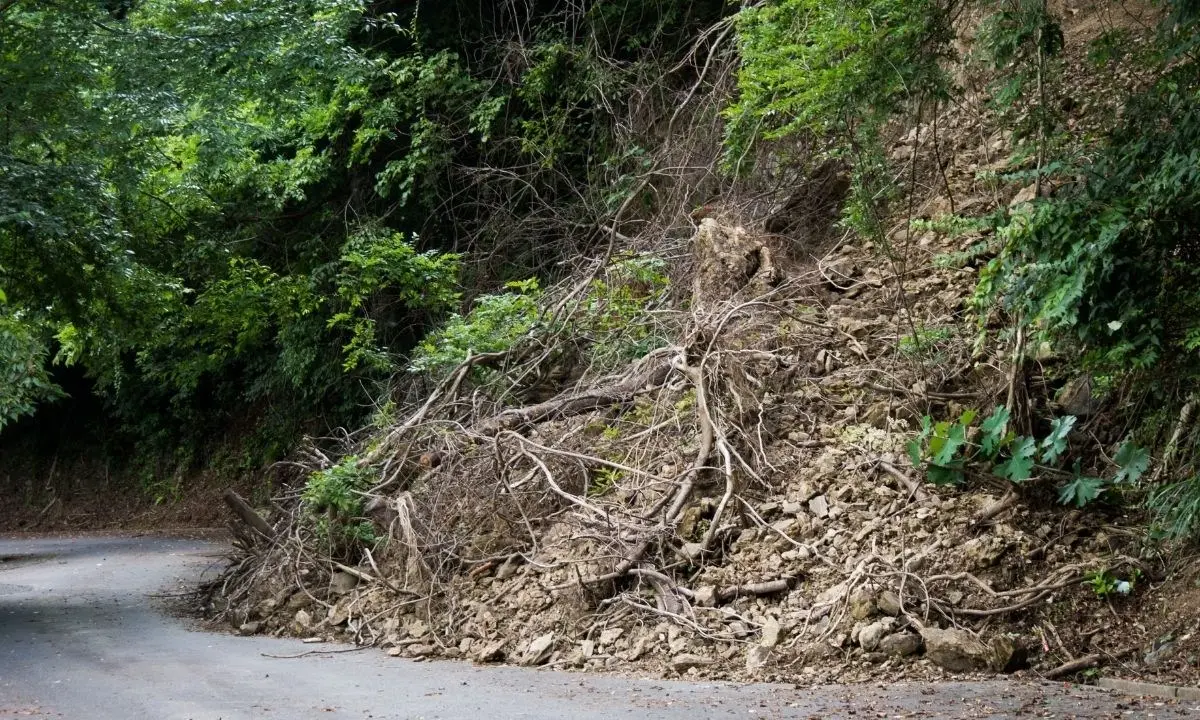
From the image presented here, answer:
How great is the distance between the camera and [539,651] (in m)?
8.10

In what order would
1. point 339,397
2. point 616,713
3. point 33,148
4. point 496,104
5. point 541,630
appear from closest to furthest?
point 616,713 → point 541,630 → point 33,148 → point 496,104 → point 339,397

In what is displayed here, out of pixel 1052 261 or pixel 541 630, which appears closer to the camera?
pixel 1052 261

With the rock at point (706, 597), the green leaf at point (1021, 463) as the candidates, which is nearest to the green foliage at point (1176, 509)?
the green leaf at point (1021, 463)

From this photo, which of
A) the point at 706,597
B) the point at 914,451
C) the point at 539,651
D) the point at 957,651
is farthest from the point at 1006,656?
the point at 539,651

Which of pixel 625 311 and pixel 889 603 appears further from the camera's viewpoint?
pixel 625 311

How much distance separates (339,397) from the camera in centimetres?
1833

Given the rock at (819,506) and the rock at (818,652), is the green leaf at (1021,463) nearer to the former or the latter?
the rock at (819,506)

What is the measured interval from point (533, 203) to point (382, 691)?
10672 mm

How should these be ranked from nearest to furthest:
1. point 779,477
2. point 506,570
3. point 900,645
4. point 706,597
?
point 900,645
point 706,597
point 779,477
point 506,570

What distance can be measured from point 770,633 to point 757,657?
257mm

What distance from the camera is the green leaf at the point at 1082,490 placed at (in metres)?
7.50

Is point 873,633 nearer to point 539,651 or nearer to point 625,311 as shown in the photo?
point 539,651

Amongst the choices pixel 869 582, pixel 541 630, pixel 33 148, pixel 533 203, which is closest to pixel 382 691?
pixel 541 630

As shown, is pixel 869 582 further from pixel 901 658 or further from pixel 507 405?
pixel 507 405
